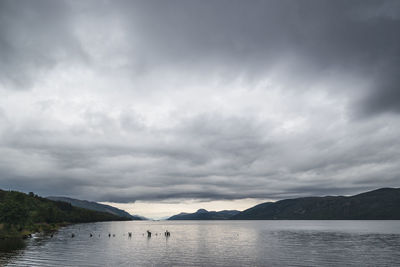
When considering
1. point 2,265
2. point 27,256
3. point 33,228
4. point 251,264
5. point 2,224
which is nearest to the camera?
point 2,265

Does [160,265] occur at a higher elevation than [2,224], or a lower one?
lower

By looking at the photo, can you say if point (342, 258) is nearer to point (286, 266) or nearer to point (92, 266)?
point (286, 266)

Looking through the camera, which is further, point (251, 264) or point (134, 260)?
point (134, 260)

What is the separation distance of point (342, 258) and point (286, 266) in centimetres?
2136

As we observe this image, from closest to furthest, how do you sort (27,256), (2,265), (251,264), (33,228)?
(2,265), (251,264), (27,256), (33,228)

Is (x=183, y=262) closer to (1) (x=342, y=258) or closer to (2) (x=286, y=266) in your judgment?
(2) (x=286, y=266)

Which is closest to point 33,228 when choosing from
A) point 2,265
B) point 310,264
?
point 2,265

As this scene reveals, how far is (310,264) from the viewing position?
66.1m

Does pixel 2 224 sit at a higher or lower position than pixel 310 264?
higher

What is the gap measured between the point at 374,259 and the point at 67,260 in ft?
256

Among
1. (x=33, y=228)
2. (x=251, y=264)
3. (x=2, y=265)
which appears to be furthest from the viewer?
Result: (x=33, y=228)

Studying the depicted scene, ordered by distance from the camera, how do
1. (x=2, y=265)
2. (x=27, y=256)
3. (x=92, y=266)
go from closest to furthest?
(x=2, y=265), (x=92, y=266), (x=27, y=256)

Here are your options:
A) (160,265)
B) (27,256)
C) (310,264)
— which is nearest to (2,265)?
(27,256)

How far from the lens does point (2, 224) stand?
13475 cm
